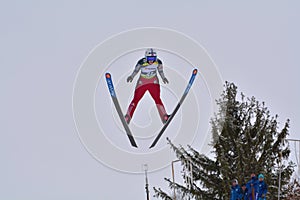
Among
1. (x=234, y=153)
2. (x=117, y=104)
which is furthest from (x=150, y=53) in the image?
(x=234, y=153)

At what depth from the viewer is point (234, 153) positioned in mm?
16219

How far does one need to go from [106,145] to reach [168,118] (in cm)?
216

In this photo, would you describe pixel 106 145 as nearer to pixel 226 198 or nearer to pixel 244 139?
pixel 226 198

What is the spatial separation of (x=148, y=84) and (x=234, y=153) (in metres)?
3.48

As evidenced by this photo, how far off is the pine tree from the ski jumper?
2.22 m

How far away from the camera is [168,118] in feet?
46.9

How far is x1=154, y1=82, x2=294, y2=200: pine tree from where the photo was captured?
51.1ft

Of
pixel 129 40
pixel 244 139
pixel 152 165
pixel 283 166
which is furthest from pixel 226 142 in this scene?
pixel 129 40

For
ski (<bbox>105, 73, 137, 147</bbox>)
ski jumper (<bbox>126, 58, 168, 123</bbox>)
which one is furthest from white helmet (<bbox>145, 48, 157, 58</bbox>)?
ski (<bbox>105, 73, 137, 147</bbox>)

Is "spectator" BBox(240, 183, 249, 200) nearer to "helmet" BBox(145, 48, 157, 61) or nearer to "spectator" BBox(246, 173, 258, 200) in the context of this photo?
"spectator" BBox(246, 173, 258, 200)

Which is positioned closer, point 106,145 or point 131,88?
point 106,145

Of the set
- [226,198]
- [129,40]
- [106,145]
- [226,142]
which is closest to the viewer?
[106,145]

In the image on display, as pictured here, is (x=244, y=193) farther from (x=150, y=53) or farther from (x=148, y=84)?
(x=150, y=53)

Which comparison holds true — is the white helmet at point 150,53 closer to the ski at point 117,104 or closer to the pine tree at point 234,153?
the ski at point 117,104
